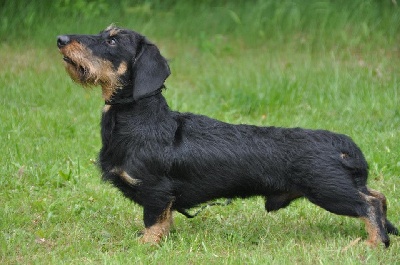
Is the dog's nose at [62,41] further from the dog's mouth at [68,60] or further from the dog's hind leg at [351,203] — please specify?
the dog's hind leg at [351,203]

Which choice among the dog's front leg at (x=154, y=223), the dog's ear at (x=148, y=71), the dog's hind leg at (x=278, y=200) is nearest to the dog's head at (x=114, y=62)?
the dog's ear at (x=148, y=71)

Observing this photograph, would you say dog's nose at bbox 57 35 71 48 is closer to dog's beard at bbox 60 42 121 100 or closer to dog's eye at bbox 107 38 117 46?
dog's beard at bbox 60 42 121 100

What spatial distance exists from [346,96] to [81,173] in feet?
14.3

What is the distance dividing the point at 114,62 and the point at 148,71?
0.30m

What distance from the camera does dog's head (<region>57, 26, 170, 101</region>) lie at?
6.16 metres

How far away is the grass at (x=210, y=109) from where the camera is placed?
20.4 feet

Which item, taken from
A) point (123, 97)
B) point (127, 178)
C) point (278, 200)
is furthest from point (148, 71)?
point (278, 200)

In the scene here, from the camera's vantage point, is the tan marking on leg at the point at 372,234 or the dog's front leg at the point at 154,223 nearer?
the tan marking on leg at the point at 372,234

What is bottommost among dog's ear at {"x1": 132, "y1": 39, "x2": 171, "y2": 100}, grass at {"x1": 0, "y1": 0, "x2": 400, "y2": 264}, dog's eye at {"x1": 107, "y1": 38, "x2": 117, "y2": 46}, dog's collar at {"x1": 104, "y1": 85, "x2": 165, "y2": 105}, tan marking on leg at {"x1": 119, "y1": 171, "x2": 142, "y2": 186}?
grass at {"x1": 0, "y1": 0, "x2": 400, "y2": 264}

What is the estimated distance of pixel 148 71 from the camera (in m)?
6.21

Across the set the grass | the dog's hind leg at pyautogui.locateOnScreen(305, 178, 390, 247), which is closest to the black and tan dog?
the dog's hind leg at pyautogui.locateOnScreen(305, 178, 390, 247)

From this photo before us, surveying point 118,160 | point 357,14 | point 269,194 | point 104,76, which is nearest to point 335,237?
point 269,194

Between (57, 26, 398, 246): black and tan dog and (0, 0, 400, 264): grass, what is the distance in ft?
1.13

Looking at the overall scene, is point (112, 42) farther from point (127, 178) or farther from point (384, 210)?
point (384, 210)
